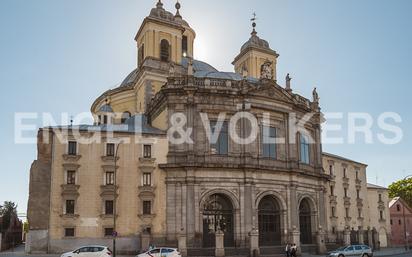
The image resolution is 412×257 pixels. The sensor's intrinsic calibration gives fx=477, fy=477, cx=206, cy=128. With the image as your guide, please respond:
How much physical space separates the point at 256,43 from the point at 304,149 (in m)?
21.4

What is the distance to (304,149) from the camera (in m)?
50.0

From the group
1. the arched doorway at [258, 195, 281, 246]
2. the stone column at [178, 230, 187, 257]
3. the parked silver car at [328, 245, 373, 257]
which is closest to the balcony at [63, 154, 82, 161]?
the stone column at [178, 230, 187, 257]

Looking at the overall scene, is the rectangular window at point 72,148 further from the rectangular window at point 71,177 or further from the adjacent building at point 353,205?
the adjacent building at point 353,205

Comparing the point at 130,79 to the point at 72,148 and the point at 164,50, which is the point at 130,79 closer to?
the point at 164,50

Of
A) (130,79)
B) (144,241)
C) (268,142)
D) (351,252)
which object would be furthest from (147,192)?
(130,79)

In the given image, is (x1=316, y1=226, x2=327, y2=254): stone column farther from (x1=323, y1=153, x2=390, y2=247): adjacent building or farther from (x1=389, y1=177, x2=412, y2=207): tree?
(x1=389, y1=177, x2=412, y2=207): tree

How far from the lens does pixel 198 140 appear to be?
43.1 m

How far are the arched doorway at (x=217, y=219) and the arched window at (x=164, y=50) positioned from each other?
19.5 meters

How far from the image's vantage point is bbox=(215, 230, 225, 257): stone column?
130 feet

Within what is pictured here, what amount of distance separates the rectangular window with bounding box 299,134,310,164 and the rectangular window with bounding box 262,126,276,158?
4308 mm

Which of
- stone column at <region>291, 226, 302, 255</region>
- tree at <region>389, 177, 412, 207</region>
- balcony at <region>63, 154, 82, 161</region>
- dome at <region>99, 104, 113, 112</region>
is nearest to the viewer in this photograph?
balcony at <region>63, 154, 82, 161</region>

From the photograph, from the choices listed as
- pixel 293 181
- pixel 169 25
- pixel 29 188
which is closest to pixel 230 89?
pixel 293 181

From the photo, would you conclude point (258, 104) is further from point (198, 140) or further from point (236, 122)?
point (198, 140)

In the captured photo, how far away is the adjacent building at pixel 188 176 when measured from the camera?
39906 mm
